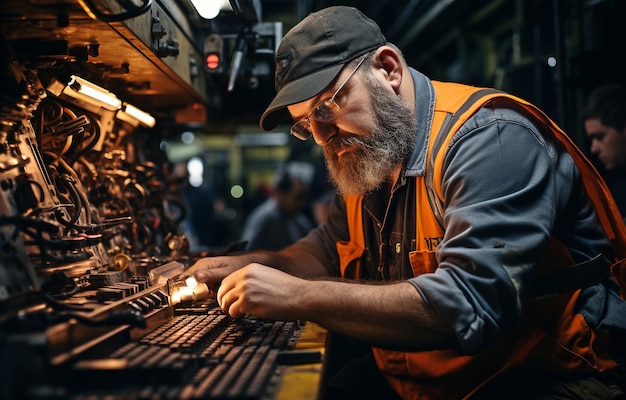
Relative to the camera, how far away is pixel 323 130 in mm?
2170

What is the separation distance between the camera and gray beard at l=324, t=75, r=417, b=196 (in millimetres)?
2109

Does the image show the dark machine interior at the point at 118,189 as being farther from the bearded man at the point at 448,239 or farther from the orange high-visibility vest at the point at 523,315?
the orange high-visibility vest at the point at 523,315

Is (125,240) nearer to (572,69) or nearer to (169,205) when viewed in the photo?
(169,205)

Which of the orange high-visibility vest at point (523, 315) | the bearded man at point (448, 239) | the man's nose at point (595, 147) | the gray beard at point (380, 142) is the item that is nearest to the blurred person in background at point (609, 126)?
the man's nose at point (595, 147)

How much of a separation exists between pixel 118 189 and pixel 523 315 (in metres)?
1.79

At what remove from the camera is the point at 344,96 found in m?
2.09

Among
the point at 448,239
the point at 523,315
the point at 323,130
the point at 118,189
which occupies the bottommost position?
the point at 523,315

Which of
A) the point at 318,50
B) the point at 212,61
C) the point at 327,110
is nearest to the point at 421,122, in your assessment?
the point at 327,110


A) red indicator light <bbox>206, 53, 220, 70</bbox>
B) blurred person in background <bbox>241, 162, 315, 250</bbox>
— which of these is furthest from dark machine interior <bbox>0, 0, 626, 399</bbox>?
blurred person in background <bbox>241, 162, 315, 250</bbox>

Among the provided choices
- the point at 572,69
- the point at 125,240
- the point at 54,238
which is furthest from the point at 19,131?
the point at 572,69

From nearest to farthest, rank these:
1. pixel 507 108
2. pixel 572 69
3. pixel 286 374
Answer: pixel 286 374 < pixel 507 108 < pixel 572 69

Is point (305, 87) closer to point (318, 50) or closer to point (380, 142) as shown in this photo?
point (318, 50)

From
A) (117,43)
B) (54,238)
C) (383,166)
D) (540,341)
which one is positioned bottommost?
(540,341)

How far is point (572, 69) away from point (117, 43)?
316 centimetres
